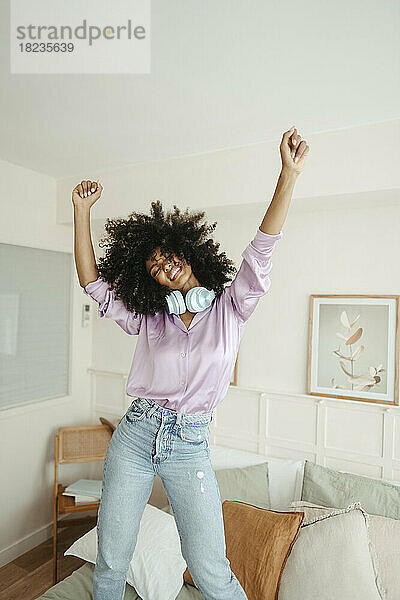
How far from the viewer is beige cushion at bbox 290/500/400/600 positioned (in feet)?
6.74

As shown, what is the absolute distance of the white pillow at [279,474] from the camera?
9.39 ft

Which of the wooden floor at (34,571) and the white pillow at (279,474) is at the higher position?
the white pillow at (279,474)

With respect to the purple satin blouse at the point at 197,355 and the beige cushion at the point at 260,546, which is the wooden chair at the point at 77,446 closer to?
the beige cushion at the point at 260,546

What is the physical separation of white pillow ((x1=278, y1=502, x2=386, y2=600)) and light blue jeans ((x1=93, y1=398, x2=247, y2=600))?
84cm

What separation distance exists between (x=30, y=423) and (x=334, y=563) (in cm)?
239

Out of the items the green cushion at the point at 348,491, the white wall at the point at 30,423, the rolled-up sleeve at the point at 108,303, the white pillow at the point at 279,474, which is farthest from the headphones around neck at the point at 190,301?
the white wall at the point at 30,423

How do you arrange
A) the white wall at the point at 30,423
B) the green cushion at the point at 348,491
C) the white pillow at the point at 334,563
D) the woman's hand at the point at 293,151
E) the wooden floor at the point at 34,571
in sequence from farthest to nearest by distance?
the white wall at the point at 30,423, the wooden floor at the point at 34,571, the green cushion at the point at 348,491, the white pillow at the point at 334,563, the woman's hand at the point at 293,151

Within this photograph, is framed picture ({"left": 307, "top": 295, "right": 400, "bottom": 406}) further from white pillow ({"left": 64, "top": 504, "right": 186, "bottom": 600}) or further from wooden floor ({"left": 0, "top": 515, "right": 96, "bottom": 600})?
wooden floor ({"left": 0, "top": 515, "right": 96, "bottom": 600})


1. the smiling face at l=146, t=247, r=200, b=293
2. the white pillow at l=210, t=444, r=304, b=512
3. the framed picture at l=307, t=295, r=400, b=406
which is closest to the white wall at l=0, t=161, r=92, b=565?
the white pillow at l=210, t=444, r=304, b=512

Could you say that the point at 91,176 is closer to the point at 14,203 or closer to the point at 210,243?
the point at 14,203

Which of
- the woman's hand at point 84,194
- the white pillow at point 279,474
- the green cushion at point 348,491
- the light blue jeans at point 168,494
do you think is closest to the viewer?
the light blue jeans at point 168,494

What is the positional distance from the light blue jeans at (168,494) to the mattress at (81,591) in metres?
0.95

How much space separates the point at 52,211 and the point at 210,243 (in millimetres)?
2535

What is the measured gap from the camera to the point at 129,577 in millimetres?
2279
